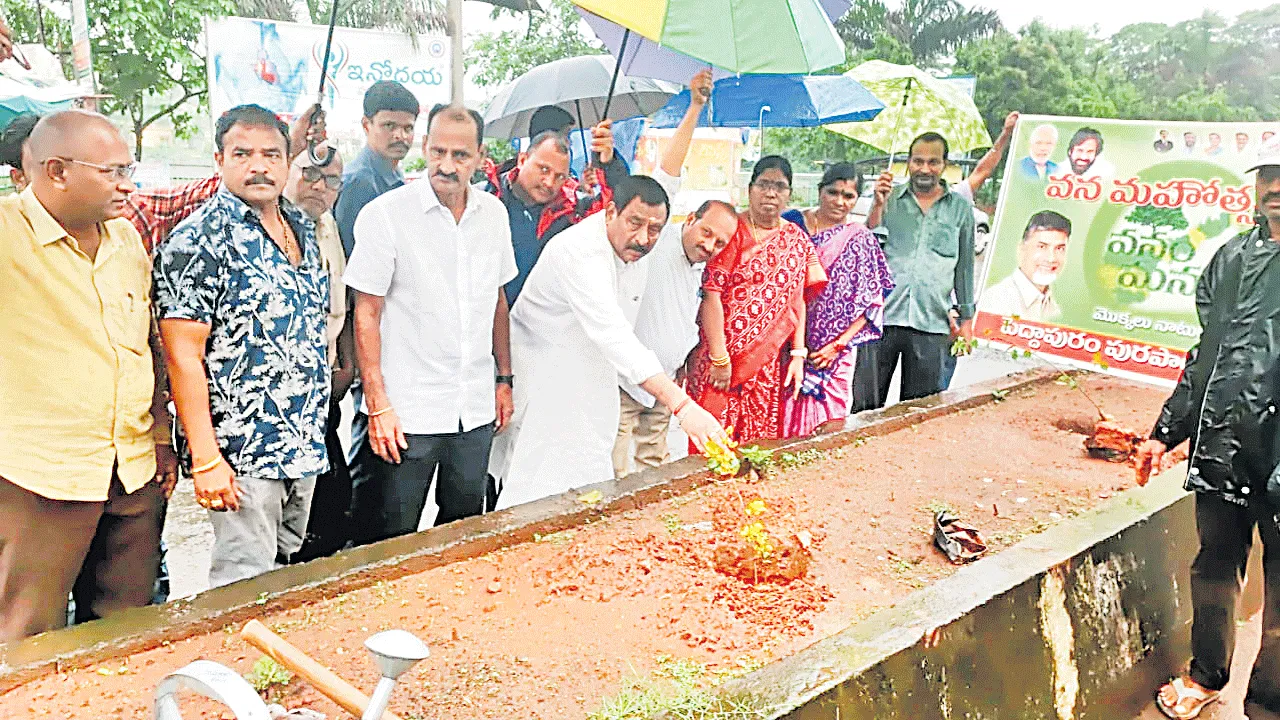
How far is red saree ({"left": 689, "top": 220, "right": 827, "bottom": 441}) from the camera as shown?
4656 millimetres

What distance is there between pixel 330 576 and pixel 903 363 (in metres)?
4.01

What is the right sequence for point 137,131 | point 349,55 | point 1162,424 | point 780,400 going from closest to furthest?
point 1162,424
point 780,400
point 349,55
point 137,131

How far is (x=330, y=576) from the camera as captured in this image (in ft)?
9.04

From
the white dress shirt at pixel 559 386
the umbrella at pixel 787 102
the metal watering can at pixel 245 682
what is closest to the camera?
the metal watering can at pixel 245 682

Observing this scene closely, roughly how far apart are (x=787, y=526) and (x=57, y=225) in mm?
2539

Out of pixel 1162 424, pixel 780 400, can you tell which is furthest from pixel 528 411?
pixel 1162 424

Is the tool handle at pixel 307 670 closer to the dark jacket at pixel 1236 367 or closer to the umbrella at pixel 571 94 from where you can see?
the dark jacket at pixel 1236 367

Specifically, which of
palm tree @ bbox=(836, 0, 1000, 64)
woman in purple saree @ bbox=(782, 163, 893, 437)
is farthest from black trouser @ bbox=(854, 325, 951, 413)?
palm tree @ bbox=(836, 0, 1000, 64)

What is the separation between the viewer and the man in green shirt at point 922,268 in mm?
5453

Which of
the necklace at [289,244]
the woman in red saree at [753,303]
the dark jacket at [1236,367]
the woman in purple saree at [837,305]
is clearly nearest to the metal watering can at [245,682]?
the necklace at [289,244]

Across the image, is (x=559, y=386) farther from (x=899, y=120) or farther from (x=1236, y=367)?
(x=899, y=120)

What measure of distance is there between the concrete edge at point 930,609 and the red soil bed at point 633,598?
30 cm

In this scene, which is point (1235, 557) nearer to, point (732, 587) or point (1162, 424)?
point (1162, 424)

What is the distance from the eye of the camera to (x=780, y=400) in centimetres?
496
